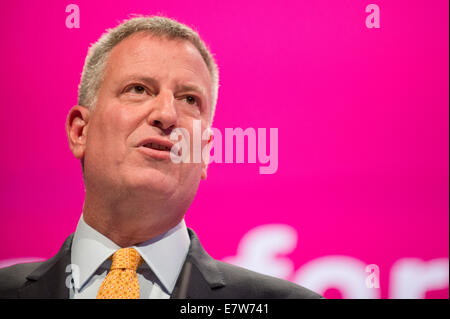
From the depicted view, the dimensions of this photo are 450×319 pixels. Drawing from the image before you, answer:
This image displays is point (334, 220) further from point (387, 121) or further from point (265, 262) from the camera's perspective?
point (387, 121)

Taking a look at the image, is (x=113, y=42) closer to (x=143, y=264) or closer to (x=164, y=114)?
(x=164, y=114)

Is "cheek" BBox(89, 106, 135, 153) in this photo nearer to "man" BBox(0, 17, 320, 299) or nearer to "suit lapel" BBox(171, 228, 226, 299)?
"man" BBox(0, 17, 320, 299)

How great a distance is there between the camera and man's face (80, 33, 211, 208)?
1869mm

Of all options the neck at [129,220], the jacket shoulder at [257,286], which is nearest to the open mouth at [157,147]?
the neck at [129,220]

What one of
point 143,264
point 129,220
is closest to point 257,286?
point 143,264

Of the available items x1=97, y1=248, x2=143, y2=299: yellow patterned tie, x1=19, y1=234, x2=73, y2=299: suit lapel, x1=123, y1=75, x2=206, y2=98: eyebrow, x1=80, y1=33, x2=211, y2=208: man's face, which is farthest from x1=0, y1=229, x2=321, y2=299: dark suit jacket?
x1=123, y1=75, x2=206, y2=98: eyebrow

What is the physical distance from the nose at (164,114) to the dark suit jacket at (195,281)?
1.76 ft

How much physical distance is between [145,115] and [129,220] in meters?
0.44

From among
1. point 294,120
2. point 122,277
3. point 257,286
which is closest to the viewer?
point 122,277

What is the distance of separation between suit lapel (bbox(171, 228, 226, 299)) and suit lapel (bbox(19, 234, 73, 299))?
1.46 feet

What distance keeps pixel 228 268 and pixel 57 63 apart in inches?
53.6

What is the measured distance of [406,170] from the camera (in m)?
2.59

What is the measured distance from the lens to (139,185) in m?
1.86

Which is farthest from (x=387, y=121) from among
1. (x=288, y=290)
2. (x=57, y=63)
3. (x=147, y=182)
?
(x=57, y=63)
